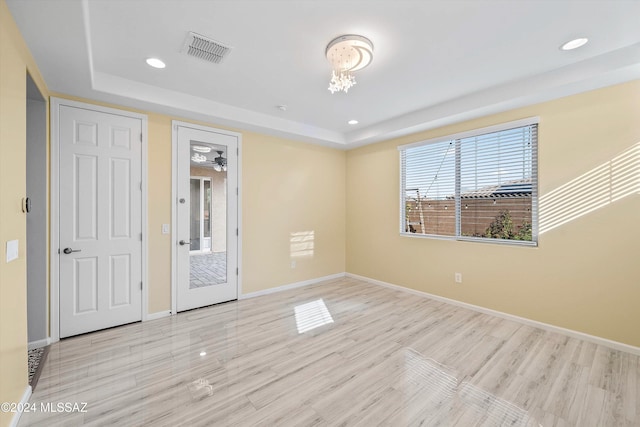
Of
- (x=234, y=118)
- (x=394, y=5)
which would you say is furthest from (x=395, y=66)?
(x=234, y=118)

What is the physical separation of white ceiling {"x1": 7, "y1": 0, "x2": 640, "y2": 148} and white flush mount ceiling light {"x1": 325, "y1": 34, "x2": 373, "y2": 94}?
0.07m

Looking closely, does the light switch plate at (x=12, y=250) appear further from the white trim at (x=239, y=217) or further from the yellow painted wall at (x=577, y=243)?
the yellow painted wall at (x=577, y=243)

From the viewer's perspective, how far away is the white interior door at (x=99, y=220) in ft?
9.70

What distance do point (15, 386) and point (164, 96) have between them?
294 centimetres

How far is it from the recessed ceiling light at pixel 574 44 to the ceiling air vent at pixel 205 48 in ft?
9.68

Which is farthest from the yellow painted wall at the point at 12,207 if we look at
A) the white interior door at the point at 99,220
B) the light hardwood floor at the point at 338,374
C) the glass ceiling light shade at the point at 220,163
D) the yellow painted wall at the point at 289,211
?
the yellow painted wall at the point at 289,211

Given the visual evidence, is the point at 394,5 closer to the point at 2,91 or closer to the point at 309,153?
the point at 2,91

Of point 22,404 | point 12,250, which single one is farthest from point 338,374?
point 12,250

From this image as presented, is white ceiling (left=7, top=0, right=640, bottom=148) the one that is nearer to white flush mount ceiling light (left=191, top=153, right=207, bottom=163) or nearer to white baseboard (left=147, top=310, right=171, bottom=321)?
white flush mount ceiling light (left=191, top=153, right=207, bottom=163)

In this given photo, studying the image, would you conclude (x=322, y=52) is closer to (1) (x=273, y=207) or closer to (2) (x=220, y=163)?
(2) (x=220, y=163)

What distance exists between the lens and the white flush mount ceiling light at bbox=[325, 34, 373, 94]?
2277 millimetres

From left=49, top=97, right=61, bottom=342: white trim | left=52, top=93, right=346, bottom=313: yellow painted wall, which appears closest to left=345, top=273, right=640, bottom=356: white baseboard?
left=52, top=93, right=346, bottom=313: yellow painted wall

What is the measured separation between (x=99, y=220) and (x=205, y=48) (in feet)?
7.50

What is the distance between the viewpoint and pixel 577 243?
2951 mm
